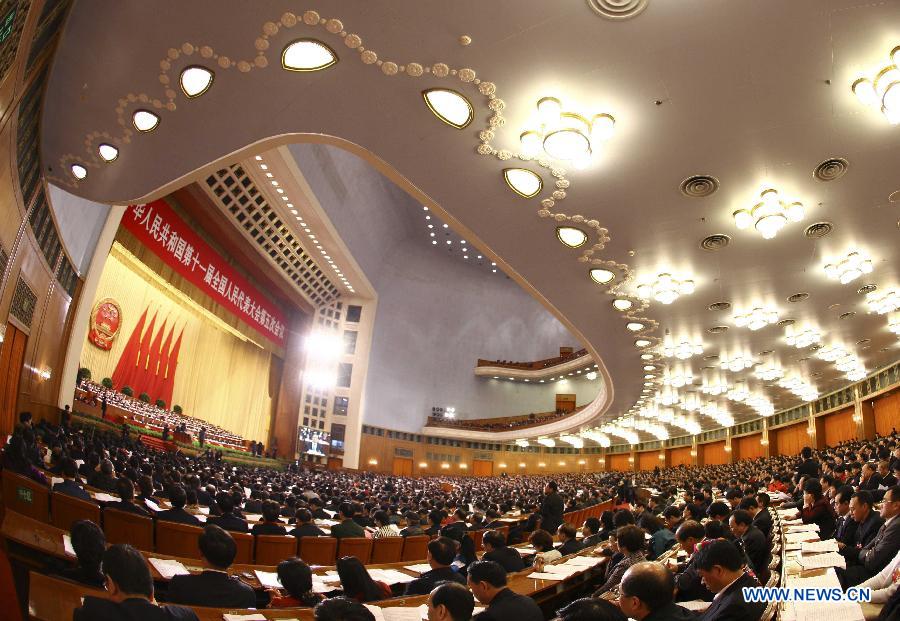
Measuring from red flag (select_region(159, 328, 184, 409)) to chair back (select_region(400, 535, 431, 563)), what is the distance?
17275 mm

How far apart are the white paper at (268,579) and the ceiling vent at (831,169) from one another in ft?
19.8

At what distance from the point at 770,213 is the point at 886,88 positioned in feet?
6.76

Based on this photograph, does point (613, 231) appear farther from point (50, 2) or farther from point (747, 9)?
point (50, 2)

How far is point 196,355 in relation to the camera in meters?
23.2

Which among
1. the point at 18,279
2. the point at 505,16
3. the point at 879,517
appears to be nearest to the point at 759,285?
the point at 879,517

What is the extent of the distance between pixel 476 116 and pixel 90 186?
19.5 feet

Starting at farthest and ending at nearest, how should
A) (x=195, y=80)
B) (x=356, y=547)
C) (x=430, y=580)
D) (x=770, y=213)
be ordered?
(x=770, y=213)
(x=356, y=547)
(x=195, y=80)
(x=430, y=580)

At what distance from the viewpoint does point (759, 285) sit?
366 inches

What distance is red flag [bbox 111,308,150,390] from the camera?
19078 mm

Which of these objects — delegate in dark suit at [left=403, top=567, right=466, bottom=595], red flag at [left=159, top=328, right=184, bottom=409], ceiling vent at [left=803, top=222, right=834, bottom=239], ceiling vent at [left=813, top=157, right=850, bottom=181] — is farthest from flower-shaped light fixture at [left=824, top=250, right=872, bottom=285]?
red flag at [left=159, top=328, right=184, bottom=409]

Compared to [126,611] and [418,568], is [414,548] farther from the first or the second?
[126,611]

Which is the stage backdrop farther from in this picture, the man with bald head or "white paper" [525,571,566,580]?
the man with bald head

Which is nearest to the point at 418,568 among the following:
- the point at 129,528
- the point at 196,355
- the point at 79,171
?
the point at 129,528

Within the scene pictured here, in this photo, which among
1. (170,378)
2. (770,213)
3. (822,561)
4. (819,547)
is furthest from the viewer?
(170,378)
